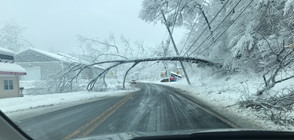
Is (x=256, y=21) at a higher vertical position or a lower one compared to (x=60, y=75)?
higher

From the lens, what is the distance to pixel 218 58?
1956 centimetres

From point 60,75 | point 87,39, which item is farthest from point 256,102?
point 87,39

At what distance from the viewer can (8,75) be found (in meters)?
18.9

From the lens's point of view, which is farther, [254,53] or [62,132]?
[254,53]

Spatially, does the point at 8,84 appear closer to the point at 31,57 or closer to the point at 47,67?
the point at 47,67

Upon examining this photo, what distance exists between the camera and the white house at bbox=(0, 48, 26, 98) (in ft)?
59.4

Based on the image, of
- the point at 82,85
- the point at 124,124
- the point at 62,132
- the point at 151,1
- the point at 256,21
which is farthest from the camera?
the point at 82,85

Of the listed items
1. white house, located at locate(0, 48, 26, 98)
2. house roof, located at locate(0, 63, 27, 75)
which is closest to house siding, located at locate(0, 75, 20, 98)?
white house, located at locate(0, 48, 26, 98)

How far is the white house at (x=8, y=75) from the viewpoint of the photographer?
1811 centimetres

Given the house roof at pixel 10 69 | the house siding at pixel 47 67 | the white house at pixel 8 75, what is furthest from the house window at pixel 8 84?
the house siding at pixel 47 67

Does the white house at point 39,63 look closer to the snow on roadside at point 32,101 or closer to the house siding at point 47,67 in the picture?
the house siding at point 47,67

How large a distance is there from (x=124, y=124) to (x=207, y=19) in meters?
16.4

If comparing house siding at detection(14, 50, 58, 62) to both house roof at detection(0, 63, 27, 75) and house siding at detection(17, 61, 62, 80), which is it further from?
house roof at detection(0, 63, 27, 75)

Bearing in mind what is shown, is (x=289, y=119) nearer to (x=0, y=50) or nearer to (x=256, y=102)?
(x=256, y=102)
